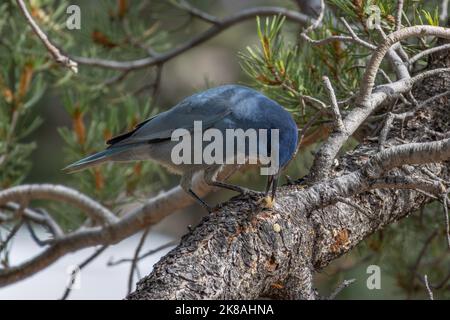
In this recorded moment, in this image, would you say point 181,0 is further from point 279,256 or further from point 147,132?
point 279,256

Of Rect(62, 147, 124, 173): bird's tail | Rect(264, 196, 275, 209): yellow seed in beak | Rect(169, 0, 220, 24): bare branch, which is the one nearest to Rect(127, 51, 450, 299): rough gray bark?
Rect(264, 196, 275, 209): yellow seed in beak

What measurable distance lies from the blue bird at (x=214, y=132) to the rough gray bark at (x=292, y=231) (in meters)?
0.28

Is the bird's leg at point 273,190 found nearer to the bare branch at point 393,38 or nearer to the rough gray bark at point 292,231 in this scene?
the rough gray bark at point 292,231

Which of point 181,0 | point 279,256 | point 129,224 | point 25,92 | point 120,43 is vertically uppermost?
point 181,0

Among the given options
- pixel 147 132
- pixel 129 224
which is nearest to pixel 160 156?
pixel 147 132

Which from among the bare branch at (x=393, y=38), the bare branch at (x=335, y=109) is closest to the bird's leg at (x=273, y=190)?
the bare branch at (x=335, y=109)

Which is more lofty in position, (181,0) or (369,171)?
(181,0)

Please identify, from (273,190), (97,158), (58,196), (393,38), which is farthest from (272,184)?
(58,196)

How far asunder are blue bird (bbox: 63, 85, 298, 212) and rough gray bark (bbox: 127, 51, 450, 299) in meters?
0.28

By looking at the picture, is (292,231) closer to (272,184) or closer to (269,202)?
(269,202)

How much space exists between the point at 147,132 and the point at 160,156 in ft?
0.29

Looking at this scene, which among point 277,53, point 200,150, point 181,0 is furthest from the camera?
point 181,0
